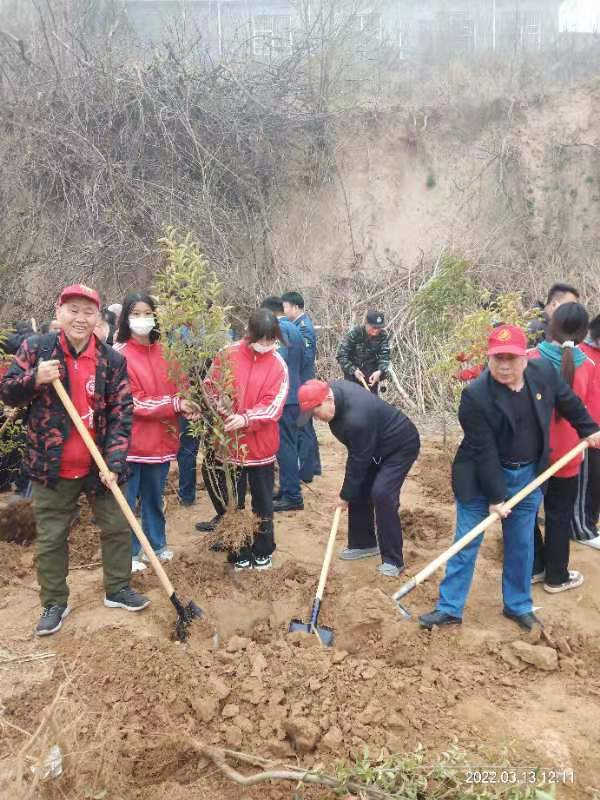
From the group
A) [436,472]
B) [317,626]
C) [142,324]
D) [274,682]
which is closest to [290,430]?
[436,472]

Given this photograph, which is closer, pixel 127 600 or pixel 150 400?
pixel 127 600

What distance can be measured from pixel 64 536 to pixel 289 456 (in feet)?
8.30

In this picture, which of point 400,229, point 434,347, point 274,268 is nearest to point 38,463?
point 434,347

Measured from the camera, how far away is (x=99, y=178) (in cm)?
1292

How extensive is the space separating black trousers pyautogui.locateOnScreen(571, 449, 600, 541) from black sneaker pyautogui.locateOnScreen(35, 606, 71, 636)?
392 cm

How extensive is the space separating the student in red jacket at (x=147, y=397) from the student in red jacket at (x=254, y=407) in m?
0.32

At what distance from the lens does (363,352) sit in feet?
25.0

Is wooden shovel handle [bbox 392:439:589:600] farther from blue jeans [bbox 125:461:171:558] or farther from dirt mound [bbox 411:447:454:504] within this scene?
dirt mound [bbox 411:447:454:504]

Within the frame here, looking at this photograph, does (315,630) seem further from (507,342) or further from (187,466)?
(187,466)

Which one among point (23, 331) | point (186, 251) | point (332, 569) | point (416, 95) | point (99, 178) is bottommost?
point (332, 569)

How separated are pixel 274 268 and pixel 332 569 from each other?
32.8 ft

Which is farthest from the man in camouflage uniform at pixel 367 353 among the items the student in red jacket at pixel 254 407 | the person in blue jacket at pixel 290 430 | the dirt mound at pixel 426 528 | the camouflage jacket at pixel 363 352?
the student in red jacket at pixel 254 407

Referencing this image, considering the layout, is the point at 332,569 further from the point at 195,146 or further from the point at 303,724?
the point at 195,146

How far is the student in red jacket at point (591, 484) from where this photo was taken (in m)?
4.60
